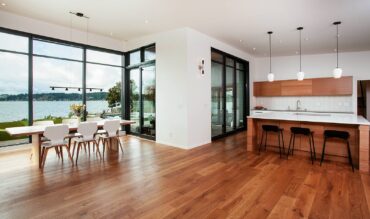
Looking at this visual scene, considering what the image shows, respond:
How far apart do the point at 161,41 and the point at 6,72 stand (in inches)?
156

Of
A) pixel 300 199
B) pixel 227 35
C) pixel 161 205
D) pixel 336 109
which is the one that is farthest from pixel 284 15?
pixel 336 109

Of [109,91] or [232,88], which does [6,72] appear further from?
[232,88]

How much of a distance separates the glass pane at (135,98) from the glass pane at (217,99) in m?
2.54

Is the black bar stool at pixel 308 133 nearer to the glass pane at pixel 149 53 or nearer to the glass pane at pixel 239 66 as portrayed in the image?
the glass pane at pixel 239 66

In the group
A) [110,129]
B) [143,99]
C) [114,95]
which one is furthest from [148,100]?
[110,129]

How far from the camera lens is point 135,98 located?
715 cm

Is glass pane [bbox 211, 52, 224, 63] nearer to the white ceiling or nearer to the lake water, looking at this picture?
the white ceiling

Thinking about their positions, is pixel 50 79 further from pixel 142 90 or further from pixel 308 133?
pixel 308 133

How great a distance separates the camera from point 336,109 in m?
7.50

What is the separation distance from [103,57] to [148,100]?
6.79 feet

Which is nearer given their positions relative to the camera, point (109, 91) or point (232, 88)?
point (109, 91)

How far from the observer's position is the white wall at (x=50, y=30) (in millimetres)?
4820

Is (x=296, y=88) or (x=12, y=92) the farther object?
(x=296, y=88)

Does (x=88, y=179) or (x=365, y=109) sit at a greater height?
(x=365, y=109)
